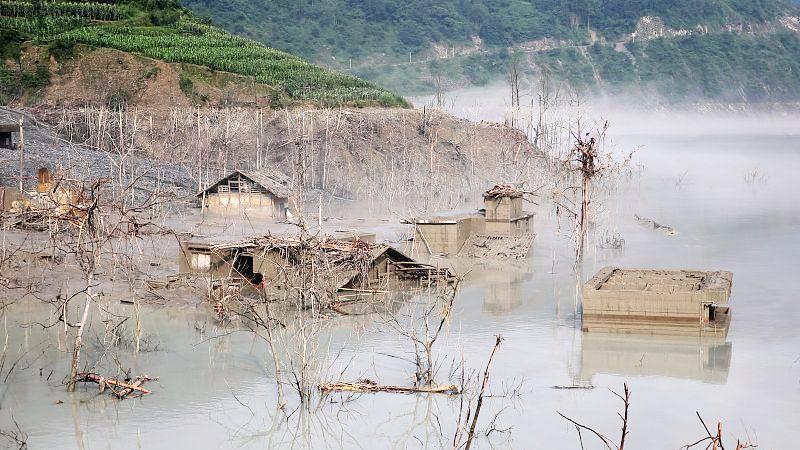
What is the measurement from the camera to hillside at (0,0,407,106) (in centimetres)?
5019

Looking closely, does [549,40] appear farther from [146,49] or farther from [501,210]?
[501,210]

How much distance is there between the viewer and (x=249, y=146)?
43531 millimetres

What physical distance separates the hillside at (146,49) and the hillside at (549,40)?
129 feet

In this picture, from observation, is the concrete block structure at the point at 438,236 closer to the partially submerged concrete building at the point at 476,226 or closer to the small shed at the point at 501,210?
the partially submerged concrete building at the point at 476,226

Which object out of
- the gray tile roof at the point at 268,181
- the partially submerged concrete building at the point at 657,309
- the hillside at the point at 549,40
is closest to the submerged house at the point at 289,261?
the partially submerged concrete building at the point at 657,309

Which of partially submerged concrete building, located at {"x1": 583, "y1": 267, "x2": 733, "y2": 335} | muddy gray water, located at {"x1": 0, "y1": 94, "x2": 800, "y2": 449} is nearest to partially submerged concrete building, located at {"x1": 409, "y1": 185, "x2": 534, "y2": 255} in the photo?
muddy gray water, located at {"x1": 0, "y1": 94, "x2": 800, "y2": 449}

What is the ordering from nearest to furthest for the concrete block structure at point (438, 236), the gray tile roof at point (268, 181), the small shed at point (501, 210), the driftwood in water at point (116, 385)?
the driftwood in water at point (116, 385), the concrete block structure at point (438, 236), the small shed at point (501, 210), the gray tile roof at point (268, 181)

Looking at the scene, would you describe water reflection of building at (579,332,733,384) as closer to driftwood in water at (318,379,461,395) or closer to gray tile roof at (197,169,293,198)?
driftwood in water at (318,379,461,395)

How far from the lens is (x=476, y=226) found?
27391mm

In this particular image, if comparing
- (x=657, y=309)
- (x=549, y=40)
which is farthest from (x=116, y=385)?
(x=549, y=40)

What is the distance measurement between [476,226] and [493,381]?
11.7 m

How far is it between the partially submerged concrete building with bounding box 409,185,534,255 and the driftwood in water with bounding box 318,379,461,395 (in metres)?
10.9

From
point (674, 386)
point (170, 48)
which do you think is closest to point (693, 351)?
point (674, 386)

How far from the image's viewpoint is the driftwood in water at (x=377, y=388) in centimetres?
1491
